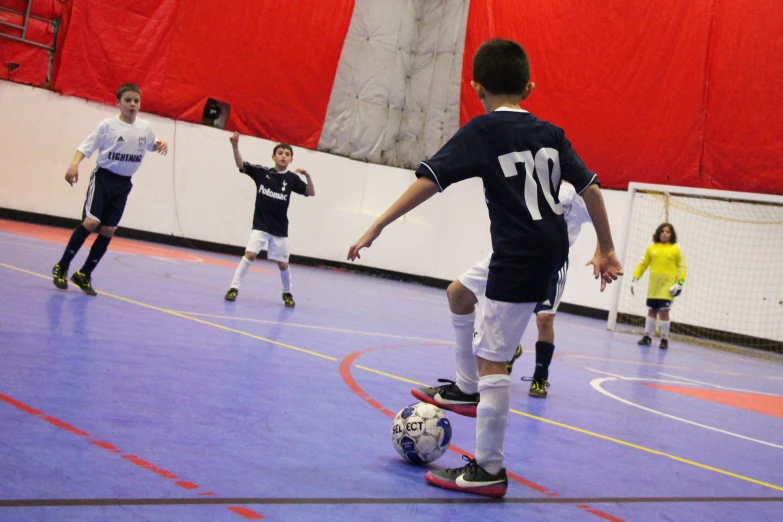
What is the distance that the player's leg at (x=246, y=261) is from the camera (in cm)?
906

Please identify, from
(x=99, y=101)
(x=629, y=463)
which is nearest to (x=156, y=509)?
(x=629, y=463)

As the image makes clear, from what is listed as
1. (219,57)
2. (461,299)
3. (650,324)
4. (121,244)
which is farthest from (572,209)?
(219,57)

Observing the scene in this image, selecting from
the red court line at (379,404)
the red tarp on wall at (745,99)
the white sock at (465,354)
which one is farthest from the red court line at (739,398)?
the red tarp on wall at (745,99)

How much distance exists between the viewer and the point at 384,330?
29.2 ft

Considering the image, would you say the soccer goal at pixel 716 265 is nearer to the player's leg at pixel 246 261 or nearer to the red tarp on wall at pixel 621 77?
the red tarp on wall at pixel 621 77

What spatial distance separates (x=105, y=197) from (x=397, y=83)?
1357 cm

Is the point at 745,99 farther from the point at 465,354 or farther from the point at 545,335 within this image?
the point at 465,354

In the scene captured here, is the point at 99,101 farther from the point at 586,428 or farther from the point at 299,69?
the point at 586,428

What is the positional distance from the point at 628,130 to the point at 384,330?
32.4ft

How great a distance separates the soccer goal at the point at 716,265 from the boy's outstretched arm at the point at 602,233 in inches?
459

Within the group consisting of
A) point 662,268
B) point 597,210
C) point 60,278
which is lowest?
point 60,278

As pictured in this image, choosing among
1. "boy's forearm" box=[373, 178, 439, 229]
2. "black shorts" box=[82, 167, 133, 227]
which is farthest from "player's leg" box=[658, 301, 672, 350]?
"boy's forearm" box=[373, 178, 439, 229]

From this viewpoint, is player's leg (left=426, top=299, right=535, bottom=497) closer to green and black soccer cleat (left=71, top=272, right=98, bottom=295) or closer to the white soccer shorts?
green and black soccer cleat (left=71, top=272, right=98, bottom=295)

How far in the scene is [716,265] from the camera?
648 inches
